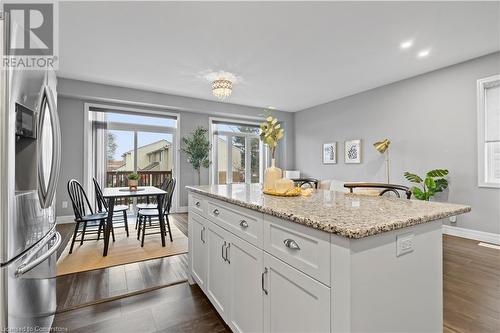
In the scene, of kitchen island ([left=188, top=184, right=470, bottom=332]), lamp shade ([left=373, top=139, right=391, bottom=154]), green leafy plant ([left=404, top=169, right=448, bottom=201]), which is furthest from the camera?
lamp shade ([left=373, top=139, right=391, bottom=154])

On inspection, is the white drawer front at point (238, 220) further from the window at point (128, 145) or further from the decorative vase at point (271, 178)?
the window at point (128, 145)

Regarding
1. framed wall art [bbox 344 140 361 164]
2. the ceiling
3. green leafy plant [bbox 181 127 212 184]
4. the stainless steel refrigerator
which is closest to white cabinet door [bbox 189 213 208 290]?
the stainless steel refrigerator

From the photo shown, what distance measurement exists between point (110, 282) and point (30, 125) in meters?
1.74

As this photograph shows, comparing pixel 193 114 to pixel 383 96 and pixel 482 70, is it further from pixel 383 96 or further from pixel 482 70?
pixel 482 70

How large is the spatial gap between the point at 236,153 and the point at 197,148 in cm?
153

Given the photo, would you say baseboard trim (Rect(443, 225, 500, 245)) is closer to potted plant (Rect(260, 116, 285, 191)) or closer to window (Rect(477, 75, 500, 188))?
window (Rect(477, 75, 500, 188))

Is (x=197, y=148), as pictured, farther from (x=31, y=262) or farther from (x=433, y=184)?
(x=433, y=184)

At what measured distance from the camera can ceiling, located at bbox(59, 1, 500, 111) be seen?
2404mm

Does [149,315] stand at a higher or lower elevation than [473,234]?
lower

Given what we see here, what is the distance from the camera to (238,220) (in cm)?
146

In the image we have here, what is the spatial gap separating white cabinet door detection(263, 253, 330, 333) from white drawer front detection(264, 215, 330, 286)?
0.03 meters

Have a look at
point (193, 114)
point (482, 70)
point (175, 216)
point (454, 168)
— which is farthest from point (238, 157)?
point (482, 70)

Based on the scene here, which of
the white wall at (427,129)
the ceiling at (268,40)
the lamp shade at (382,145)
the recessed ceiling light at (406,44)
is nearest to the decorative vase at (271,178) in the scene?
the ceiling at (268,40)

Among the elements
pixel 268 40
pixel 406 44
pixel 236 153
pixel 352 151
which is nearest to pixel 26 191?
pixel 268 40
